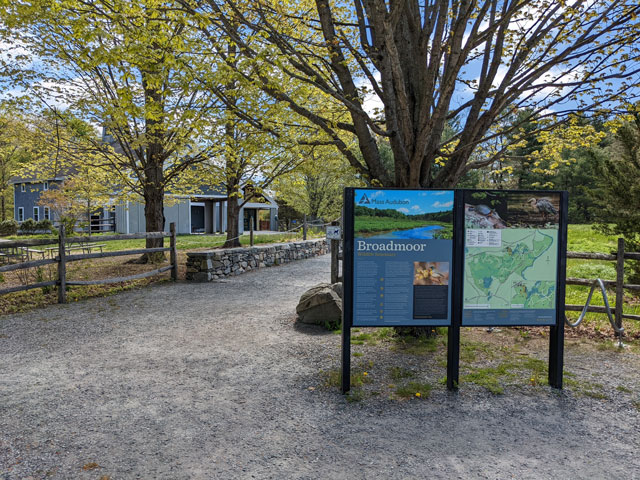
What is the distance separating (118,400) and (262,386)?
1.38 m

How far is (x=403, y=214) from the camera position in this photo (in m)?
4.38

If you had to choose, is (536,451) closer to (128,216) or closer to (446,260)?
(446,260)

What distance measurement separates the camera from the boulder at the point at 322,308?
23.4 ft

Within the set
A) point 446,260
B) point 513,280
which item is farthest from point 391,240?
point 513,280

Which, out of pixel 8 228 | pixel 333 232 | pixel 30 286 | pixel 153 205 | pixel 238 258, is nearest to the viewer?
pixel 30 286

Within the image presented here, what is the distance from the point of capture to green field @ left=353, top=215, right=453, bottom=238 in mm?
4336

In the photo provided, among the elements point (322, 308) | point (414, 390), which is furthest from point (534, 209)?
point (322, 308)

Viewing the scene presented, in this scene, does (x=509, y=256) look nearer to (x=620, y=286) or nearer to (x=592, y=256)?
(x=620, y=286)

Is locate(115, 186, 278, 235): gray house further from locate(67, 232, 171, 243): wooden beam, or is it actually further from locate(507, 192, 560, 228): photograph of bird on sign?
locate(507, 192, 560, 228): photograph of bird on sign

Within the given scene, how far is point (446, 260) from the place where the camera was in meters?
4.44

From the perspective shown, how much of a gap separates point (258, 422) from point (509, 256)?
2.87 metres

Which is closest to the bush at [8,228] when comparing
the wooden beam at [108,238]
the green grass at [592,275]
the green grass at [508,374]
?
the wooden beam at [108,238]

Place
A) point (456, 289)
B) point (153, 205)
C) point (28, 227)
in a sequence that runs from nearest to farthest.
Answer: point (456, 289), point (153, 205), point (28, 227)

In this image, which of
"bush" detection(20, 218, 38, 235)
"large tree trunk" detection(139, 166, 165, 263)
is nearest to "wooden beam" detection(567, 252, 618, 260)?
"large tree trunk" detection(139, 166, 165, 263)
